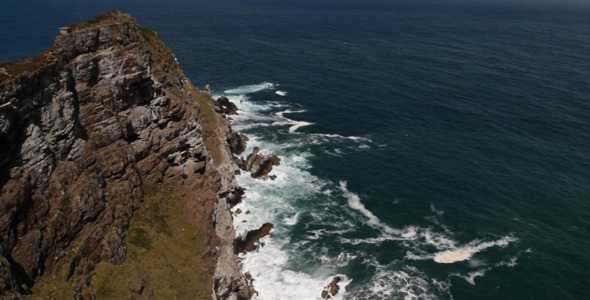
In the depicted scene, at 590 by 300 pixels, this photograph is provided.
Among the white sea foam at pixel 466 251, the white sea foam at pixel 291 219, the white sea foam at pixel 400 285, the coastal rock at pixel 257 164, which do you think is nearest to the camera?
the white sea foam at pixel 400 285

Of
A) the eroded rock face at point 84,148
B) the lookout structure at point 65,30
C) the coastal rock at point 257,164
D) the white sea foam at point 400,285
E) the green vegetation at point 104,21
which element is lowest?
the white sea foam at point 400,285

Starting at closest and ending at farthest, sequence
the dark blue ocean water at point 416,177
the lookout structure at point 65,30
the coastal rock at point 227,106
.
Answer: the lookout structure at point 65,30
the dark blue ocean water at point 416,177
the coastal rock at point 227,106

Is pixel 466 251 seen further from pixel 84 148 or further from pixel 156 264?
pixel 84 148

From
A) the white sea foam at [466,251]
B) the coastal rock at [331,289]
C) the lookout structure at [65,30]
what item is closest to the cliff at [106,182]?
the lookout structure at [65,30]

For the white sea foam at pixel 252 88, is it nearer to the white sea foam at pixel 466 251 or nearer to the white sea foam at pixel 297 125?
the white sea foam at pixel 297 125

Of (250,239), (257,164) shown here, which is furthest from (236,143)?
(250,239)

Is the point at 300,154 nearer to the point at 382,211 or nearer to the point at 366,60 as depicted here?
the point at 382,211

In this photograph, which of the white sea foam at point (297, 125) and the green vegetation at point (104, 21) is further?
the white sea foam at point (297, 125)
